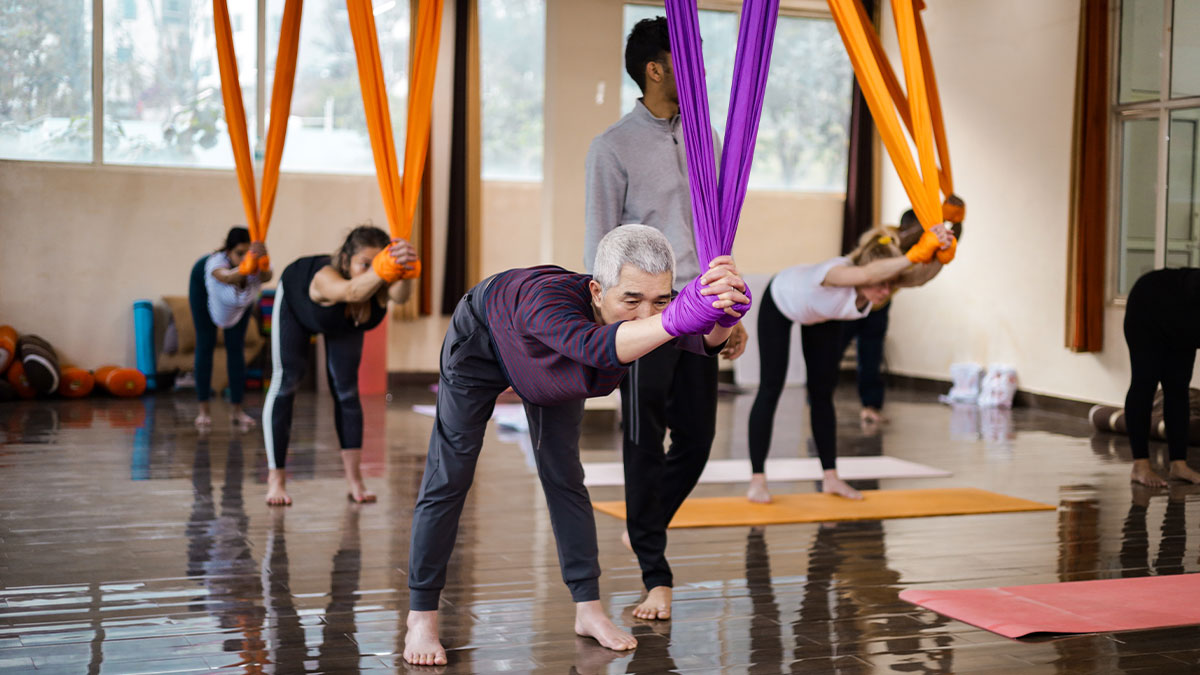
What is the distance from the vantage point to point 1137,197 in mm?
7555

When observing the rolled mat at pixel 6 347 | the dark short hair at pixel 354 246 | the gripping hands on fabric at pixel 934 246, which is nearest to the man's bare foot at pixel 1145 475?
the gripping hands on fabric at pixel 934 246

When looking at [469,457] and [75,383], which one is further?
[75,383]

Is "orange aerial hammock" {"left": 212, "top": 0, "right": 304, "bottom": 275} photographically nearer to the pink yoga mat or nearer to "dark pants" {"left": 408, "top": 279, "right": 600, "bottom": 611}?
"dark pants" {"left": 408, "top": 279, "right": 600, "bottom": 611}

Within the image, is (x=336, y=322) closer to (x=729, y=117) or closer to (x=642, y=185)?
(x=642, y=185)

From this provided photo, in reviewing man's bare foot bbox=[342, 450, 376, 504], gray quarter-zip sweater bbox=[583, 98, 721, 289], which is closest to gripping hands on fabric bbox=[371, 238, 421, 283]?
gray quarter-zip sweater bbox=[583, 98, 721, 289]

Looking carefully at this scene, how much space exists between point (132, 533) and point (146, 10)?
601 centimetres

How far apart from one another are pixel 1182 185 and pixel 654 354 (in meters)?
5.54

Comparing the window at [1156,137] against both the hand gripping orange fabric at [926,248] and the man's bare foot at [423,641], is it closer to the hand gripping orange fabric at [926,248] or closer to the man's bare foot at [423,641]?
the hand gripping orange fabric at [926,248]

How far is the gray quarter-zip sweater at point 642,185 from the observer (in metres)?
3.10

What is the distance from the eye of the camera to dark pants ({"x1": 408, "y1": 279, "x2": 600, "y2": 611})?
2.55m

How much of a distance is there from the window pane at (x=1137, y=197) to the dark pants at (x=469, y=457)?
5980mm

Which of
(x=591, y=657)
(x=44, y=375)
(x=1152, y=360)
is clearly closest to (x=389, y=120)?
(x=591, y=657)

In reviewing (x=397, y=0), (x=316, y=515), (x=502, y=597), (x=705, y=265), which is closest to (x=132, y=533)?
(x=316, y=515)

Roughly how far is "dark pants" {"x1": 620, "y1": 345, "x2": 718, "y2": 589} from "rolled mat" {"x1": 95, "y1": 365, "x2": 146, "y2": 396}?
6.10 m
